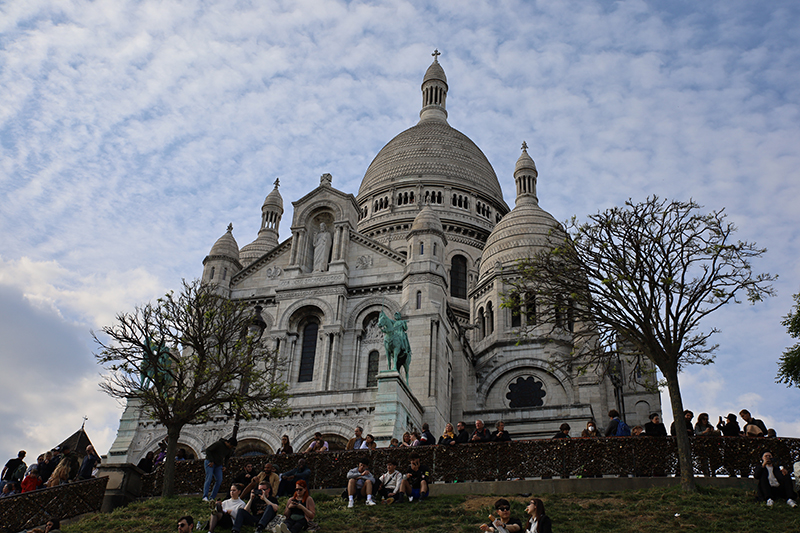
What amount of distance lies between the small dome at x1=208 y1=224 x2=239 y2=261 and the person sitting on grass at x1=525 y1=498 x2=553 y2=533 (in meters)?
30.0

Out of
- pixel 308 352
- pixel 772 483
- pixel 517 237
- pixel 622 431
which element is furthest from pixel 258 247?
pixel 772 483

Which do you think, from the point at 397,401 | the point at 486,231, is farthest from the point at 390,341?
the point at 486,231

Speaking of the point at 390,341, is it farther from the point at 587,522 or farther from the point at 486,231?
the point at 486,231

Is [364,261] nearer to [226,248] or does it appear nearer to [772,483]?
[226,248]

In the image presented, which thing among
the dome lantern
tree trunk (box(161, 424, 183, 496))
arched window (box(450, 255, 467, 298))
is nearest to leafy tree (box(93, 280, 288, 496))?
tree trunk (box(161, 424, 183, 496))

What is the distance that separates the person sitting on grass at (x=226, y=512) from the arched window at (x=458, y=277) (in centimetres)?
3606

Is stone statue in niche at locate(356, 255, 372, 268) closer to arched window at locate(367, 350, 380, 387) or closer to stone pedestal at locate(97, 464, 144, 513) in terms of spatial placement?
arched window at locate(367, 350, 380, 387)

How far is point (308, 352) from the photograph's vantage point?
37000 millimetres

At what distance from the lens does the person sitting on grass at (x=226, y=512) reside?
1595cm

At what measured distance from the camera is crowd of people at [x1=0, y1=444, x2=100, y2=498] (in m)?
19.3

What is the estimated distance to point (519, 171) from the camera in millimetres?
54625

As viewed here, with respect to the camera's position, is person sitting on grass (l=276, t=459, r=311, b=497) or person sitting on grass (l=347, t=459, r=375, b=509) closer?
person sitting on grass (l=347, t=459, r=375, b=509)

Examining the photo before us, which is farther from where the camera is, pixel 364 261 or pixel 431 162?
pixel 431 162

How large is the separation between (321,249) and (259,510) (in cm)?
2356
